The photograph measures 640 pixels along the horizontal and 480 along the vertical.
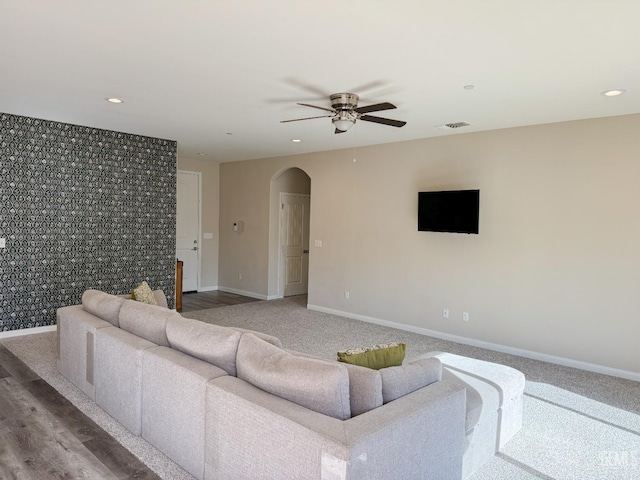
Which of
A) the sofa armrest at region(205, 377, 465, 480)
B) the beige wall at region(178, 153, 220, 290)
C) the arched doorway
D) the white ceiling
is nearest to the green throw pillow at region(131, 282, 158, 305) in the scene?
the white ceiling

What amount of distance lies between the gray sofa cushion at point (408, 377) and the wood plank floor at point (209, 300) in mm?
5578

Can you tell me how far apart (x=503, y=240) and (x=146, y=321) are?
4.21 m

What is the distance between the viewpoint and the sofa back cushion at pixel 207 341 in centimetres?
248

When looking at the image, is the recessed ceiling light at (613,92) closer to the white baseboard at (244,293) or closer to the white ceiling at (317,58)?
the white ceiling at (317,58)

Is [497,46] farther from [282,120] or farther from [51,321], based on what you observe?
[51,321]

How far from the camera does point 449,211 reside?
5668 millimetres

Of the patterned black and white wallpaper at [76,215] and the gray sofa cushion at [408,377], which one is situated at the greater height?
the patterned black and white wallpaper at [76,215]

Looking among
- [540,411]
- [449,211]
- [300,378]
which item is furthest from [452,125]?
[300,378]

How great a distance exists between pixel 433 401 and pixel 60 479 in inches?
83.8

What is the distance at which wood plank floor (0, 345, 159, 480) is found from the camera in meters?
2.53

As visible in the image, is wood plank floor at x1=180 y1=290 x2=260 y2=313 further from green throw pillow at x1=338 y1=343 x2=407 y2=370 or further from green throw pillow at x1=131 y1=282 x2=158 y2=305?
green throw pillow at x1=338 y1=343 x2=407 y2=370

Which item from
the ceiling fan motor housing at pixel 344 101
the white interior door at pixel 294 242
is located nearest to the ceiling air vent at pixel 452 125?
the ceiling fan motor housing at pixel 344 101

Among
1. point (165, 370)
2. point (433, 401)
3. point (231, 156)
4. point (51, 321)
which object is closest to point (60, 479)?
point (165, 370)

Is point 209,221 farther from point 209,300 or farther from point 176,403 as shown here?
point 176,403
